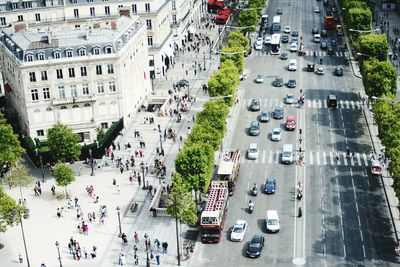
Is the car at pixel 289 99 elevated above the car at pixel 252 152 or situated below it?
below

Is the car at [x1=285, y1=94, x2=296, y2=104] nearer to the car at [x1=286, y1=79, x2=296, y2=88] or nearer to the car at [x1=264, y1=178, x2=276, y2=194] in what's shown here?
the car at [x1=286, y1=79, x2=296, y2=88]

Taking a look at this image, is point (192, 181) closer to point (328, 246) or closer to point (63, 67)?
point (328, 246)

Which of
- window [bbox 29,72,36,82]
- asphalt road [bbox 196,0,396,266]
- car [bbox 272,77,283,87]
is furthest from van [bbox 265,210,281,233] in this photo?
car [bbox 272,77,283,87]

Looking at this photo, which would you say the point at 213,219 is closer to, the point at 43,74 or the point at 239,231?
the point at 239,231

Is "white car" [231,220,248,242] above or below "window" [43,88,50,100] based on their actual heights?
below

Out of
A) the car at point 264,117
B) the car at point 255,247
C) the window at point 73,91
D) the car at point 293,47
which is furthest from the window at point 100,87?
the car at point 293,47

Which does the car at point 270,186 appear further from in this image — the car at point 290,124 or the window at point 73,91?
→ the window at point 73,91
